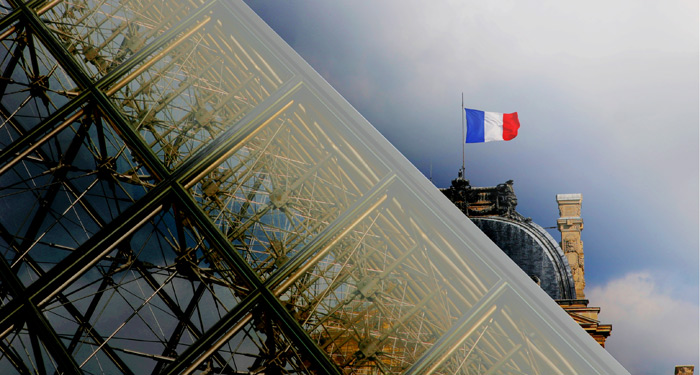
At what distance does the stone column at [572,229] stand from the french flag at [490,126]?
5.95 metres

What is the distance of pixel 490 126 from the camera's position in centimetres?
3588

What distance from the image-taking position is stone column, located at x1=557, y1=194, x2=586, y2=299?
37.3m

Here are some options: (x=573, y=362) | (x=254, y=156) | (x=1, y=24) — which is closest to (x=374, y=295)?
(x=573, y=362)

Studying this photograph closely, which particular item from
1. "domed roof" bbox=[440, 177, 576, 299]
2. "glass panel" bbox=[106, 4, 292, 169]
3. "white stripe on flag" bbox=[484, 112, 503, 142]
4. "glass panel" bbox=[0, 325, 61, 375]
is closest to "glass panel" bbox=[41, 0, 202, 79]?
"glass panel" bbox=[106, 4, 292, 169]

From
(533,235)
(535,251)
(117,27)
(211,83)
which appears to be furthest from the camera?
(533,235)

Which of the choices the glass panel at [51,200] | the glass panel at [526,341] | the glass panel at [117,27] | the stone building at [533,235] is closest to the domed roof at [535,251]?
the stone building at [533,235]

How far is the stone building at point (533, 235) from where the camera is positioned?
1423 inches

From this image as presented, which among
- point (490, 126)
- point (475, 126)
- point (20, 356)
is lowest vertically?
point (20, 356)

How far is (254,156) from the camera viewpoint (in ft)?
59.1

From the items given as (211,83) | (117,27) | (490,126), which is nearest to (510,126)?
(490,126)

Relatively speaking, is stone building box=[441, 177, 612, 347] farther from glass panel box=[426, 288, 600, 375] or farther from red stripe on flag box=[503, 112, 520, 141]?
glass panel box=[426, 288, 600, 375]

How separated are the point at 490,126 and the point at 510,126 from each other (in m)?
1.02

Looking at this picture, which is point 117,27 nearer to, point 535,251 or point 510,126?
point 510,126

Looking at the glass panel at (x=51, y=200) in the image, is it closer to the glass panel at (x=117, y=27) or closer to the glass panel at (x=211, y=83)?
the glass panel at (x=211, y=83)
